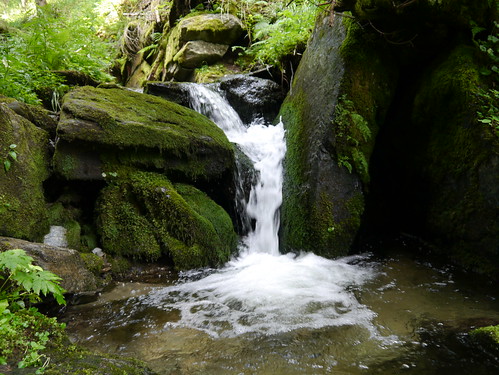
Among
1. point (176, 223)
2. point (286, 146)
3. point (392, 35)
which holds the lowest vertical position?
point (176, 223)

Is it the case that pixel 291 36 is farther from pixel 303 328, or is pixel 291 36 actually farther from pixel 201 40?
pixel 303 328

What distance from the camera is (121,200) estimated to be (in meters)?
4.36

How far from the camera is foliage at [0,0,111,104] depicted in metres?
4.68

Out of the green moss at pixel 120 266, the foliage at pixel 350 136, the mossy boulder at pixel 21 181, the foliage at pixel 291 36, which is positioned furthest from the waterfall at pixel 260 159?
the mossy boulder at pixel 21 181

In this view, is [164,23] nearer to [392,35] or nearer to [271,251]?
[392,35]

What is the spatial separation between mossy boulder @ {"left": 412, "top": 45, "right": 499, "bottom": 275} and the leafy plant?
5.51 m

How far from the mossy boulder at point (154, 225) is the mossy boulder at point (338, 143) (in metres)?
1.45

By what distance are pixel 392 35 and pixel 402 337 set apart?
14.6ft

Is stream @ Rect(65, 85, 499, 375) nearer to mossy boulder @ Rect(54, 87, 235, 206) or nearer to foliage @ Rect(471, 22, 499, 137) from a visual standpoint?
mossy boulder @ Rect(54, 87, 235, 206)

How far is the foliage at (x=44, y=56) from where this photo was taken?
15.3ft

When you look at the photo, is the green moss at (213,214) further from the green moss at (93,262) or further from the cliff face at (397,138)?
the green moss at (93,262)

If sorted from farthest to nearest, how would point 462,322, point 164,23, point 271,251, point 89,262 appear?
point 164,23, point 271,251, point 89,262, point 462,322

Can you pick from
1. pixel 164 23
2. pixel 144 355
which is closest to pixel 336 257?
pixel 144 355

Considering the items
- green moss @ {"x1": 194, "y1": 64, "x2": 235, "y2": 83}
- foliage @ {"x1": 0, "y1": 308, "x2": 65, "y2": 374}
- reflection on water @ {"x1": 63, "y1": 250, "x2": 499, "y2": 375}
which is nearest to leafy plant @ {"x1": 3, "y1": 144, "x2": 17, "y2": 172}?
reflection on water @ {"x1": 63, "y1": 250, "x2": 499, "y2": 375}
